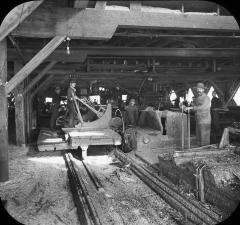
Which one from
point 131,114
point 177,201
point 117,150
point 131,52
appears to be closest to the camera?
point 177,201

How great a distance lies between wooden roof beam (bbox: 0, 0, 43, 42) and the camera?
4340 mm

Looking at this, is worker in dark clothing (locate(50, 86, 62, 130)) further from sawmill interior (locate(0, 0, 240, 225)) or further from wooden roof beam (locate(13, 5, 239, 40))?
wooden roof beam (locate(13, 5, 239, 40))

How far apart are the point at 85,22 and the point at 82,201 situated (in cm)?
326

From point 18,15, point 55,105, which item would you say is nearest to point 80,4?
point 18,15

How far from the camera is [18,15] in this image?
4.38 m

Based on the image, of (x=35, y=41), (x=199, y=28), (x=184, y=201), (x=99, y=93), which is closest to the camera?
(x=184, y=201)

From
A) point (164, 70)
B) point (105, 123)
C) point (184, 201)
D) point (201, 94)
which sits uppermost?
point (164, 70)

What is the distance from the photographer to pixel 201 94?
7.39 meters

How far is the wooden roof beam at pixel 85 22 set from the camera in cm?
524

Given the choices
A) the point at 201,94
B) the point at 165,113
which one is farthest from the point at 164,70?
the point at 201,94

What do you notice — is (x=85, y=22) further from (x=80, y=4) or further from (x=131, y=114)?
(x=131, y=114)

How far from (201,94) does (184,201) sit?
12.5 ft

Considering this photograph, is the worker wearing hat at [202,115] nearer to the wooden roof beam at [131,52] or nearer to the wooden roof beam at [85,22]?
the wooden roof beam at [131,52]

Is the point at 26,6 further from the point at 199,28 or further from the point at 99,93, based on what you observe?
the point at 99,93
